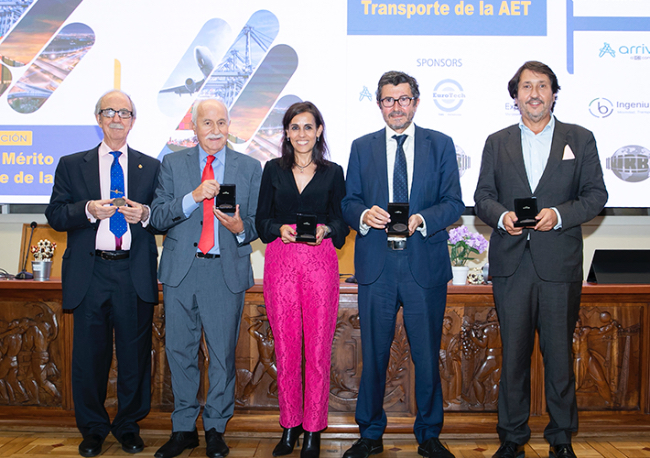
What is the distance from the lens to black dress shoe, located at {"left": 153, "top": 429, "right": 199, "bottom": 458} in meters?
2.54

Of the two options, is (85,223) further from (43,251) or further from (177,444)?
(177,444)

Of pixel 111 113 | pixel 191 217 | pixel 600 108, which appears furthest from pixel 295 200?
pixel 600 108


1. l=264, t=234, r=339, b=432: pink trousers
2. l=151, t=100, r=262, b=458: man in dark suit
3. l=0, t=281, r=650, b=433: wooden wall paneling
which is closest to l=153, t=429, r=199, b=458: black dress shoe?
l=151, t=100, r=262, b=458: man in dark suit

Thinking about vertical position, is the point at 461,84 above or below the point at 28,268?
above

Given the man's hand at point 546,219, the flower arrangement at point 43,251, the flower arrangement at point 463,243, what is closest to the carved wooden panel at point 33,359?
the flower arrangement at point 43,251

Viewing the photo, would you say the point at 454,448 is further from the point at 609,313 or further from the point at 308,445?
the point at 609,313

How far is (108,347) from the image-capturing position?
2.71m

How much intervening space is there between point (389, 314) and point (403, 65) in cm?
216

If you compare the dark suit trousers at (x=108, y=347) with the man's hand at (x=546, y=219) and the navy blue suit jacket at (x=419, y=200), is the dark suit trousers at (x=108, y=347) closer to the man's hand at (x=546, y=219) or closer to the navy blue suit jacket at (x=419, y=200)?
the navy blue suit jacket at (x=419, y=200)

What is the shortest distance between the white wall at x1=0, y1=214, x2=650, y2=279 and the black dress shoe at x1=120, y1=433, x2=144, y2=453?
1.68m

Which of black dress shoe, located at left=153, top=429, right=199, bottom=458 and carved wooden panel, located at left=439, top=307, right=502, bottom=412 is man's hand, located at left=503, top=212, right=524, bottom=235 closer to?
carved wooden panel, located at left=439, top=307, right=502, bottom=412

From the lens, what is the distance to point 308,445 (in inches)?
96.7

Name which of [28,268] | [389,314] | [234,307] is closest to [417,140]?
[389,314]

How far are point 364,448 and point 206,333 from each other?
967 mm
